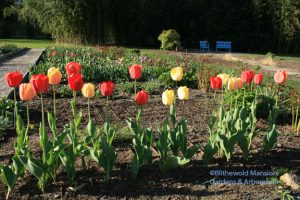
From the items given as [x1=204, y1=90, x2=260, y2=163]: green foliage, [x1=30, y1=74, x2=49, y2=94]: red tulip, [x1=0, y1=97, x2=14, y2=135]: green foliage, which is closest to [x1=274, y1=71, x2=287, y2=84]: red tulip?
[x1=204, y1=90, x2=260, y2=163]: green foliage

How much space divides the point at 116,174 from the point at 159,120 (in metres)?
1.96

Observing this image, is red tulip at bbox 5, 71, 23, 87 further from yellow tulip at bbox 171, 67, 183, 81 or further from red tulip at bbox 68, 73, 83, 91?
yellow tulip at bbox 171, 67, 183, 81

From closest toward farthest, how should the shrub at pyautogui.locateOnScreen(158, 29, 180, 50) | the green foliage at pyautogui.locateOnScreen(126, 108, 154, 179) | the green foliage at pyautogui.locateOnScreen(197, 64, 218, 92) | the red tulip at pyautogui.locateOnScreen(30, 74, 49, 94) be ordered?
the red tulip at pyautogui.locateOnScreen(30, 74, 49, 94), the green foliage at pyautogui.locateOnScreen(126, 108, 154, 179), the green foliage at pyautogui.locateOnScreen(197, 64, 218, 92), the shrub at pyautogui.locateOnScreen(158, 29, 180, 50)

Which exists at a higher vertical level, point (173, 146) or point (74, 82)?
point (74, 82)

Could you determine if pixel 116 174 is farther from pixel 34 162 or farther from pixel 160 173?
pixel 34 162

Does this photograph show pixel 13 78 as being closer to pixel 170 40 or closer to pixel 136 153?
pixel 136 153

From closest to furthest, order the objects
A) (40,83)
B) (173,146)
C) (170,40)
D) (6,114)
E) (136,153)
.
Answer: (40,83)
(136,153)
(173,146)
(6,114)
(170,40)

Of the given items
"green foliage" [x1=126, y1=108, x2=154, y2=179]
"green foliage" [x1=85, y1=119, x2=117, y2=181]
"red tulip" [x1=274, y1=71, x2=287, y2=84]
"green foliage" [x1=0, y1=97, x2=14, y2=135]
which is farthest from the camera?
"green foliage" [x1=0, y1=97, x2=14, y2=135]

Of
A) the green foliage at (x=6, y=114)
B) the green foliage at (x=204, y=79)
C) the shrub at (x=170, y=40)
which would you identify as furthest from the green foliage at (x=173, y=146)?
the shrub at (x=170, y=40)

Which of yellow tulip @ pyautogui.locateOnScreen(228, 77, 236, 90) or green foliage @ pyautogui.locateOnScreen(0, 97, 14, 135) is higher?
yellow tulip @ pyautogui.locateOnScreen(228, 77, 236, 90)

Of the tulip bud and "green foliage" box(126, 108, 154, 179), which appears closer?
"green foliage" box(126, 108, 154, 179)

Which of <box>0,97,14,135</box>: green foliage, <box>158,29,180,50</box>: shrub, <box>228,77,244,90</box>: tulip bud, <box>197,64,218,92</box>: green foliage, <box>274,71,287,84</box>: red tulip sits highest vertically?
<box>158,29,180,50</box>: shrub

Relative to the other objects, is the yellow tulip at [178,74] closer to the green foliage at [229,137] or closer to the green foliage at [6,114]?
the green foliage at [229,137]

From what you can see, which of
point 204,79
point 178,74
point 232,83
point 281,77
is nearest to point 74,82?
point 178,74
